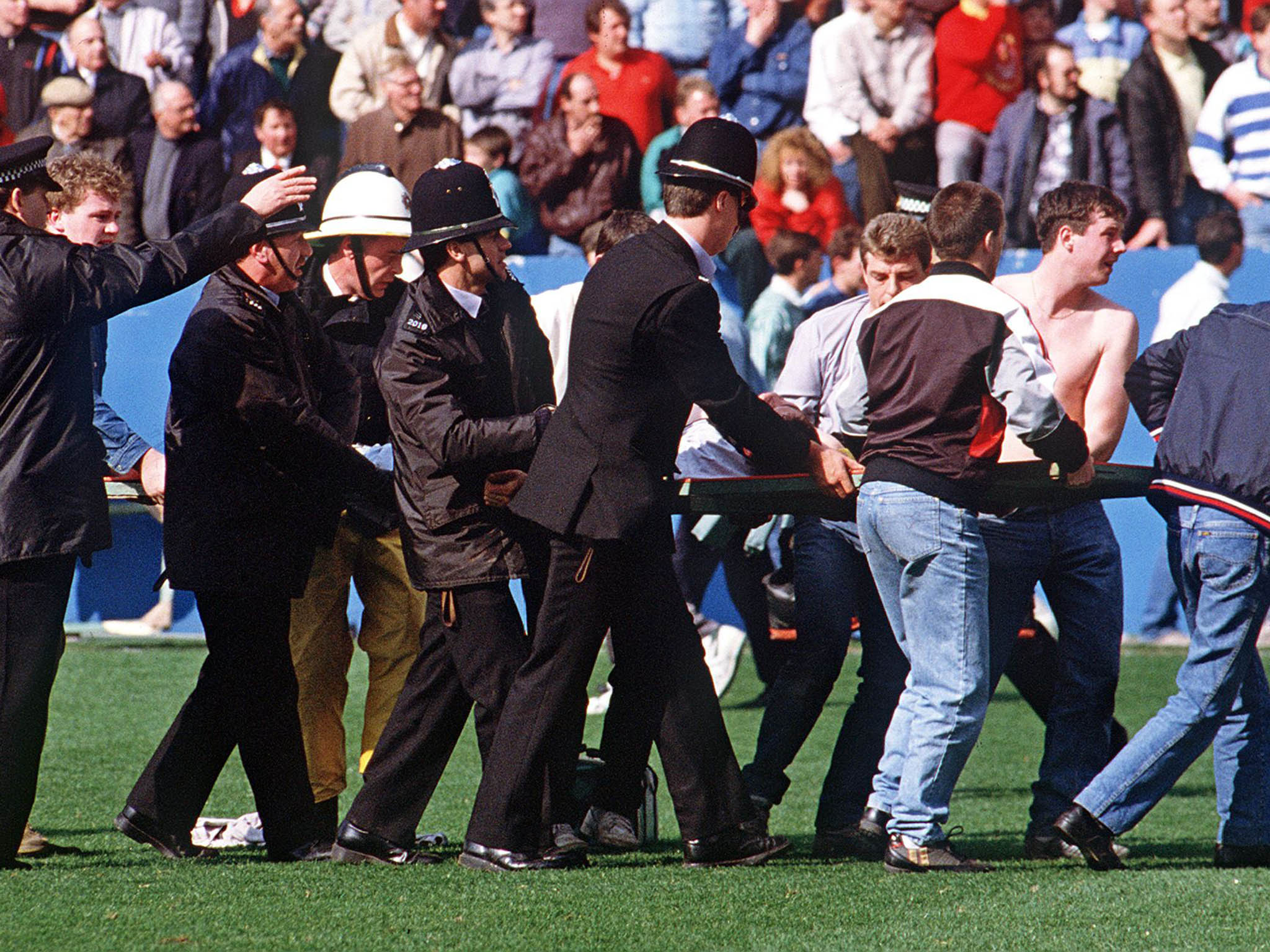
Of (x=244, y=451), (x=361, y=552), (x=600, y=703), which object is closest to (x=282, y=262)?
(x=244, y=451)

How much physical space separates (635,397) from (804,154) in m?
6.51

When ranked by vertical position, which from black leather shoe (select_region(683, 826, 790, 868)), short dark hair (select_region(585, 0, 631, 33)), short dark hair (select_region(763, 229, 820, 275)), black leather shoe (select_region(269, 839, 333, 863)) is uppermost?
short dark hair (select_region(585, 0, 631, 33))

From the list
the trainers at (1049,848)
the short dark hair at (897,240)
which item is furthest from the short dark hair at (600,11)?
the trainers at (1049,848)

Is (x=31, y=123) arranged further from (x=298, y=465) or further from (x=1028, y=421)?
(x=1028, y=421)

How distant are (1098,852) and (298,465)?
2614 millimetres

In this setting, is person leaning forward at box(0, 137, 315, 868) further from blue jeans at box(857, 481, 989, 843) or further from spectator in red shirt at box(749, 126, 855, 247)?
spectator in red shirt at box(749, 126, 855, 247)

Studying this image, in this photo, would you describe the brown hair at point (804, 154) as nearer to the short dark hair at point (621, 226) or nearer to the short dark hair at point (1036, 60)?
the short dark hair at point (1036, 60)

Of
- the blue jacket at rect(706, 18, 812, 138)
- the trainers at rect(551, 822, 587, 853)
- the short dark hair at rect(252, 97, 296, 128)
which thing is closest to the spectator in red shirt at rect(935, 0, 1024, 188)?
the blue jacket at rect(706, 18, 812, 138)

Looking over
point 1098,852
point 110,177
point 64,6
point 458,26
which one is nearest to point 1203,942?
point 1098,852

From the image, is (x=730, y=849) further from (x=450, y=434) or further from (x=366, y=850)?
(x=450, y=434)

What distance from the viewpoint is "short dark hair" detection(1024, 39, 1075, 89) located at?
11070mm

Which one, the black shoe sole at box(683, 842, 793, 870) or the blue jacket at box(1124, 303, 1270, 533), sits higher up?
the blue jacket at box(1124, 303, 1270, 533)

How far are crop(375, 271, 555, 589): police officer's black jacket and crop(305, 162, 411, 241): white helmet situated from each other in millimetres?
834

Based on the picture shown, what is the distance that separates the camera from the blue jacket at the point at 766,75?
11.3 metres
